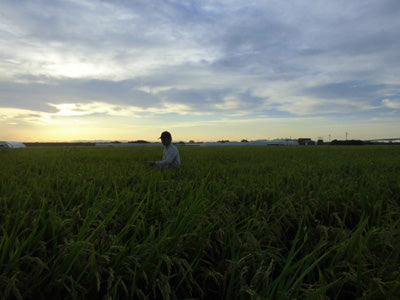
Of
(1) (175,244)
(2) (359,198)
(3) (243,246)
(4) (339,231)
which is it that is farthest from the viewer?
(2) (359,198)

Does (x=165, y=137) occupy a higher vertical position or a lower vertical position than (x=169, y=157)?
higher

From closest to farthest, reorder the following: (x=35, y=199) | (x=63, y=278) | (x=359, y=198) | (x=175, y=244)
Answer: (x=63, y=278)
(x=175, y=244)
(x=35, y=199)
(x=359, y=198)

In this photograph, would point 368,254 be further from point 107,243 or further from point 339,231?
point 107,243

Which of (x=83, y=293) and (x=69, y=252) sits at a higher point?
(x=69, y=252)

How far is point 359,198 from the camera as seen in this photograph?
2.79 meters

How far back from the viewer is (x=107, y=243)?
4.74 ft

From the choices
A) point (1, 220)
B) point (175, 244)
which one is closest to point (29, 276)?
point (175, 244)

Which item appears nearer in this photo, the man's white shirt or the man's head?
the man's white shirt

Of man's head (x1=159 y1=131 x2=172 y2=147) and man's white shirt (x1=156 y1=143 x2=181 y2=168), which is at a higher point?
man's head (x1=159 y1=131 x2=172 y2=147)

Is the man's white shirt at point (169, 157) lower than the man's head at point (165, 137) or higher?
lower

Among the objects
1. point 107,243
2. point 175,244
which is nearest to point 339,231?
point 175,244

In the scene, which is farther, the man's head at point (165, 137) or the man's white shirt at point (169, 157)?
the man's head at point (165, 137)

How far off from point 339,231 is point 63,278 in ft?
5.57

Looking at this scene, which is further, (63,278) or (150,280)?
(150,280)
